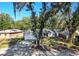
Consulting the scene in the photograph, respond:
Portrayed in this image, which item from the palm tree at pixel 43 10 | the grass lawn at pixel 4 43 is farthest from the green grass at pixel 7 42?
the palm tree at pixel 43 10

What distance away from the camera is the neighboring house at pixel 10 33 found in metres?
4.03

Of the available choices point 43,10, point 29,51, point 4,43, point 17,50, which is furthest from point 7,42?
point 43,10

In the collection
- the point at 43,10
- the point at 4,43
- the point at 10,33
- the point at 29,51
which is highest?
the point at 43,10

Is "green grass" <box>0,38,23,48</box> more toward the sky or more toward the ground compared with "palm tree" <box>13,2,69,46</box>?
more toward the ground

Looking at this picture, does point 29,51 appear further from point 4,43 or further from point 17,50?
Answer: point 4,43

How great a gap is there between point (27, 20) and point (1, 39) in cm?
41

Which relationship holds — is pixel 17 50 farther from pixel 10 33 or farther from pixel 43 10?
pixel 43 10

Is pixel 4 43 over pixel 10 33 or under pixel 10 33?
under

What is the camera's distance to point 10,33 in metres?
4.04

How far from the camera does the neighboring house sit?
13.2 ft

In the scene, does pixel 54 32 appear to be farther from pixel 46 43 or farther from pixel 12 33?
pixel 12 33

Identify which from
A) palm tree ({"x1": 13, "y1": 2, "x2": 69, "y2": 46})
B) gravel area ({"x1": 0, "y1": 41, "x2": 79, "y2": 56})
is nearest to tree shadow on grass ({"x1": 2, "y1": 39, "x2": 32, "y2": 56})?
gravel area ({"x1": 0, "y1": 41, "x2": 79, "y2": 56})

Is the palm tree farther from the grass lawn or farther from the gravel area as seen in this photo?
the grass lawn

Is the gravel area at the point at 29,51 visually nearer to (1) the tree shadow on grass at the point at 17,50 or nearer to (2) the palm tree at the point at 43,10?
(1) the tree shadow on grass at the point at 17,50
